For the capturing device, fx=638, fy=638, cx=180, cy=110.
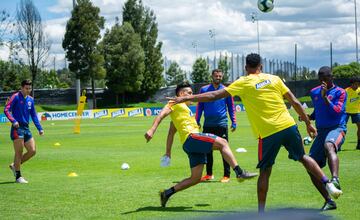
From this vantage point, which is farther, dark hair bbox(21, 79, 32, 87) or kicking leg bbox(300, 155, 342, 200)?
dark hair bbox(21, 79, 32, 87)

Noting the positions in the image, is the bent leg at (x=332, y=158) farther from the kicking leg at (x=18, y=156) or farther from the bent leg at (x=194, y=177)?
the kicking leg at (x=18, y=156)

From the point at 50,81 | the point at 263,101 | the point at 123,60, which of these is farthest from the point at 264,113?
the point at 50,81

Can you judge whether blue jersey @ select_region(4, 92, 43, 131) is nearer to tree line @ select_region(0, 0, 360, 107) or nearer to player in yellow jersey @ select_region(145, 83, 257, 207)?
player in yellow jersey @ select_region(145, 83, 257, 207)

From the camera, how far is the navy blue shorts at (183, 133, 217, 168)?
956cm

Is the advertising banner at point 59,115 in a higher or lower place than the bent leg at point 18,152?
lower

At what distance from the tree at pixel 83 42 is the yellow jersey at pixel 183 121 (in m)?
61.2

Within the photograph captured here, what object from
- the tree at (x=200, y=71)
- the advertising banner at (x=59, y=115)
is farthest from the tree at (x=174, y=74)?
the advertising banner at (x=59, y=115)

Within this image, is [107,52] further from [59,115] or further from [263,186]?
[263,186]

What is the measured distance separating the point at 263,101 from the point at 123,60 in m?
67.7

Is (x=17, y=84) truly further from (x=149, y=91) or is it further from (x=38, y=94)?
(x=149, y=91)

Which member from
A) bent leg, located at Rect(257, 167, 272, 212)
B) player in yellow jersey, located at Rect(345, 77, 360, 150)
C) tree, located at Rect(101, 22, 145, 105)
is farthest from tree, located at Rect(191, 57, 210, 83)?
bent leg, located at Rect(257, 167, 272, 212)

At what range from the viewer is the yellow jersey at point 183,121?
990 centimetres

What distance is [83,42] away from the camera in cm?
7088

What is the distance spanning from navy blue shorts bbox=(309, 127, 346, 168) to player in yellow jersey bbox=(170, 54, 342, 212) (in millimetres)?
1640
